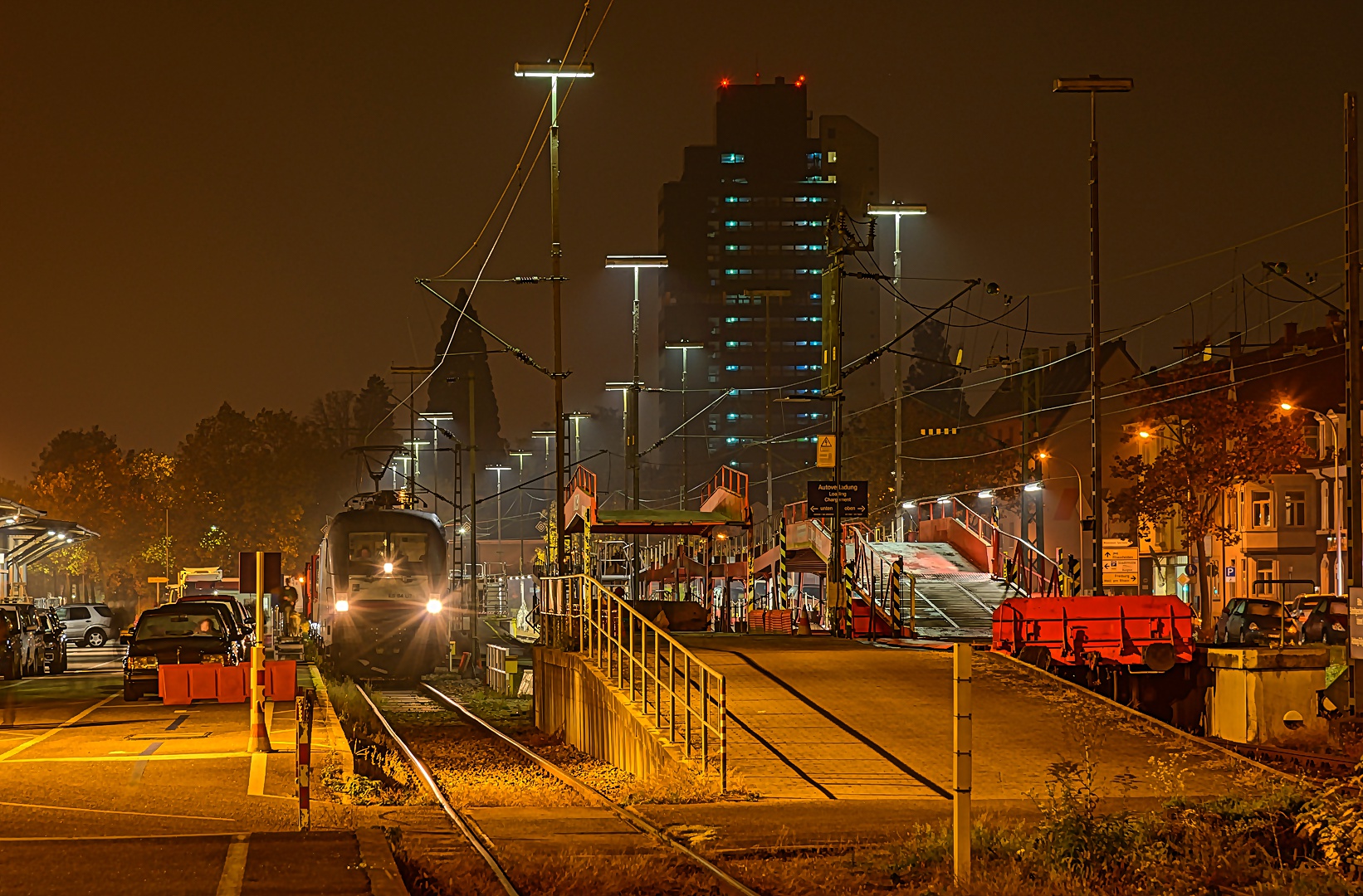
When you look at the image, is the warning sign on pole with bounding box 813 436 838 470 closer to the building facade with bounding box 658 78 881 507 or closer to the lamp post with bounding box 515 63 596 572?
the lamp post with bounding box 515 63 596 572

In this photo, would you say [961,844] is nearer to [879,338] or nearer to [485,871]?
[485,871]

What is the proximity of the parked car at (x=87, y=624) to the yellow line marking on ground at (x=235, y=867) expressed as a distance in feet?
183

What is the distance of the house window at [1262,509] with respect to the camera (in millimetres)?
69812

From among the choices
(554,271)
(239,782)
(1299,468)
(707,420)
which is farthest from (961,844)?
(707,420)

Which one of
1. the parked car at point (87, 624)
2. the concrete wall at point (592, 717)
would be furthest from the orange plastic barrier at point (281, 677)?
the parked car at point (87, 624)

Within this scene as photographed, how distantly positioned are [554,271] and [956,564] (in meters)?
16.1

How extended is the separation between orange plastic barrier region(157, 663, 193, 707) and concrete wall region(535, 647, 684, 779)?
582 cm

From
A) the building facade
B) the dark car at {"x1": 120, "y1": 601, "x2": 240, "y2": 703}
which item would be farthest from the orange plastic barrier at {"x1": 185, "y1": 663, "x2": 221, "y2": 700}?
the building facade

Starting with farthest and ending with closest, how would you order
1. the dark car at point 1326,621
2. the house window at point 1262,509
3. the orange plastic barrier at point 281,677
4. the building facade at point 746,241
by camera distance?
1. the building facade at point 746,241
2. the house window at point 1262,509
3. the dark car at point 1326,621
4. the orange plastic barrier at point 281,677

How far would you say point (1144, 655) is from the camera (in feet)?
79.0

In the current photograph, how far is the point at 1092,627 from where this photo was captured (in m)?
25.7

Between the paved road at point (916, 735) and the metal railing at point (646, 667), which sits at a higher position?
the metal railing at point (646, 667)

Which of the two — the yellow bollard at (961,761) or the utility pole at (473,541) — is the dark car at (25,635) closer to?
the utility pole at (473,541)

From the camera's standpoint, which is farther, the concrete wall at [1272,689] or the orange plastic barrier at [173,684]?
the orange plastic barrier at [173,684]
